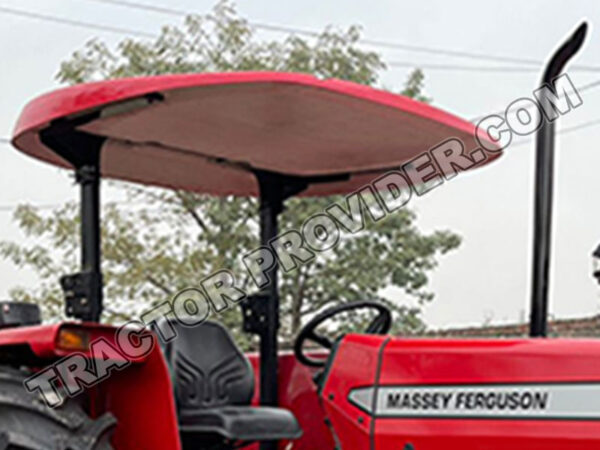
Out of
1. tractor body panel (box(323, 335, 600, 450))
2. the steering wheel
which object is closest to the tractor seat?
the steering wheel

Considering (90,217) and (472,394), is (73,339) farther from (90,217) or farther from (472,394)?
(472,394)

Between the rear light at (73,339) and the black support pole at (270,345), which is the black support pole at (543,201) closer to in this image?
the rear light at (73,339)

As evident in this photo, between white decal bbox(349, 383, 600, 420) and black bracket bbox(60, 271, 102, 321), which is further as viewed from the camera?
black bracket bbox(60, 271, 102, 321)

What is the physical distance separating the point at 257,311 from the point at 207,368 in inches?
13.8

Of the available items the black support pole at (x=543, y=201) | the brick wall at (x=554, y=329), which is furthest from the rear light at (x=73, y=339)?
the brick wall at (x=554, y=329)

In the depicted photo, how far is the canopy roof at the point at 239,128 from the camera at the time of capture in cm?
286

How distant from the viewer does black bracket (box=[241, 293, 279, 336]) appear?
3.95 metres

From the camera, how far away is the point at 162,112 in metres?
3.12

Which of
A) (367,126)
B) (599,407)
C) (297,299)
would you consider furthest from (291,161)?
(297,299)

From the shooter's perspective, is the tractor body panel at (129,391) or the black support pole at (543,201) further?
the tractor body panel at (129,391)

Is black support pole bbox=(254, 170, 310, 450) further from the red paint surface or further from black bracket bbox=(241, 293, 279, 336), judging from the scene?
the red paint surface

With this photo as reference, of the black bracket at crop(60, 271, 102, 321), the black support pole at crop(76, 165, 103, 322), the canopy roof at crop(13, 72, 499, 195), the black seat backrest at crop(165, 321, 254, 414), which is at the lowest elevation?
the black seat backrest at crop(165, 321, 254, 414)

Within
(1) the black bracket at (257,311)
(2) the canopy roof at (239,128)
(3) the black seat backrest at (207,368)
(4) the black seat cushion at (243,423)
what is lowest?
(4) the black seat cushion at (243,423)

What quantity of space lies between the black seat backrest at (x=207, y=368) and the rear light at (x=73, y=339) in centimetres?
89
